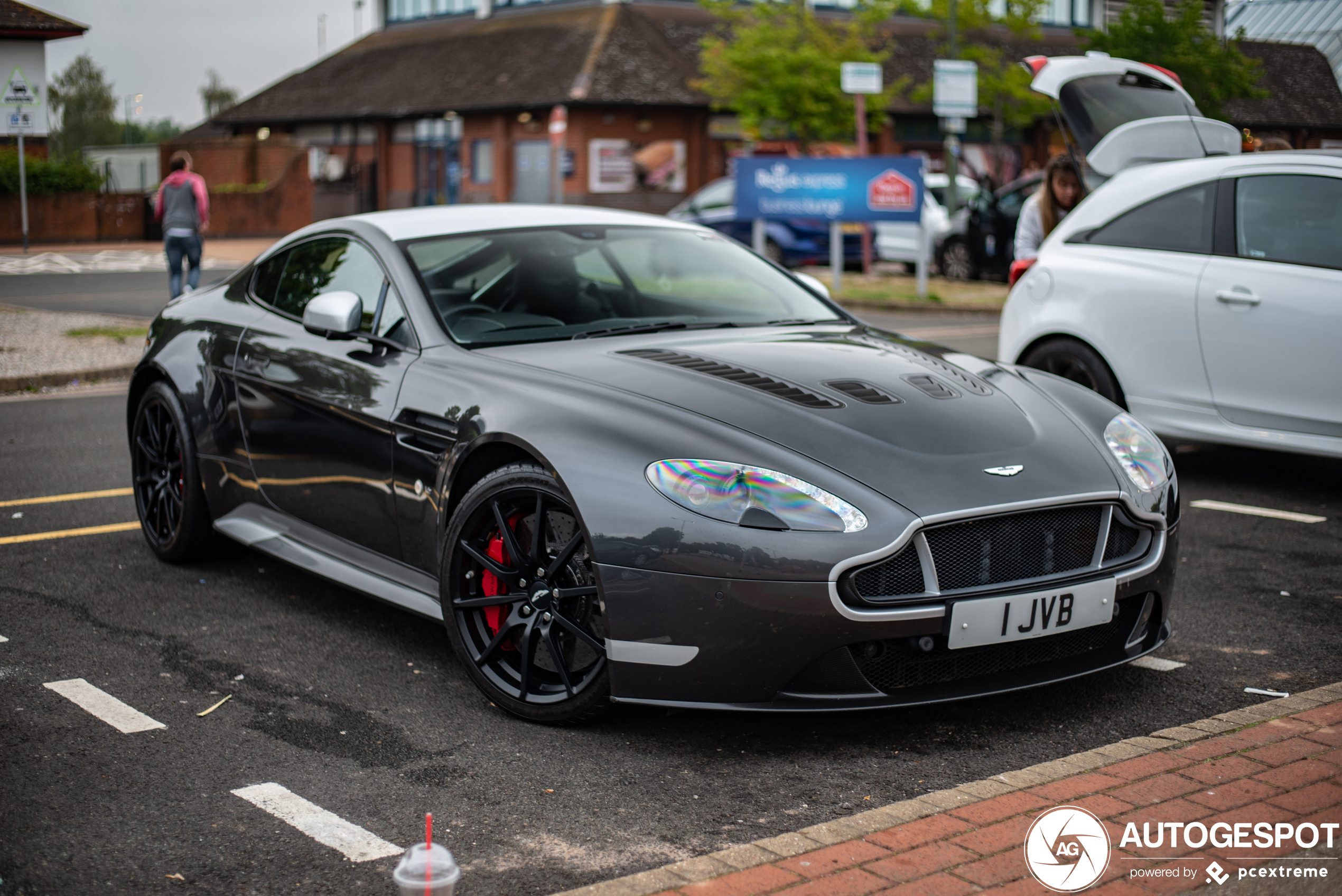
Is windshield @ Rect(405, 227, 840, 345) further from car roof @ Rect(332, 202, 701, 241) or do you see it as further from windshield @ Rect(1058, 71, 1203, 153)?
windshield @ Rect(1058, 71, 1203, 153)

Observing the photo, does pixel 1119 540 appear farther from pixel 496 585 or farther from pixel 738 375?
pixel 496 585

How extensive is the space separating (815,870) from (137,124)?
289 ft

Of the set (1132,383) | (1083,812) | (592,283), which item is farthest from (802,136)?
(1083,812)

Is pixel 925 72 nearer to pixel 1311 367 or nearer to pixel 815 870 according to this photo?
pixel 1311 367

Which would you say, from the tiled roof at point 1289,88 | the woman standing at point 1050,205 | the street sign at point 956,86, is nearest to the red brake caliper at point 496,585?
the tiled roof at point 1289,88

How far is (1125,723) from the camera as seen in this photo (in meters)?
3.93

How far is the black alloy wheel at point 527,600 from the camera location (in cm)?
380

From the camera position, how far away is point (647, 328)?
15.9 ft

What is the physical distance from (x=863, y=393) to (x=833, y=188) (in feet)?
51.0

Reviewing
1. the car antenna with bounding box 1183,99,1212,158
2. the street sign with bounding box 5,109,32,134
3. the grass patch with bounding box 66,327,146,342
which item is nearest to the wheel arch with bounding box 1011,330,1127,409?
the car antenna with bounding box 1183,99,1212,158

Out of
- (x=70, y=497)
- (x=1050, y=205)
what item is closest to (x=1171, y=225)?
(x=1050, y=205)

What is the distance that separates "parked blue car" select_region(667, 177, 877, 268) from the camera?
2261cm

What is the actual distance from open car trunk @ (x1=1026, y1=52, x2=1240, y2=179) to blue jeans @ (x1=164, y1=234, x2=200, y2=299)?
463 inches

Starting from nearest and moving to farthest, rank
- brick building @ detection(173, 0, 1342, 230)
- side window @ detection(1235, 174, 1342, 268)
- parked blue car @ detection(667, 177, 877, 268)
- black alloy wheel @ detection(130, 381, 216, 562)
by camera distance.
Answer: black alloy wheel @ detection(130, 381, 216, 562)
side window @ detection(1235, 174, 1342, 268)
parked blue car @ detection(667, 177, 877, 268)
brick building @ detection(173, 0, 1342, 230)
